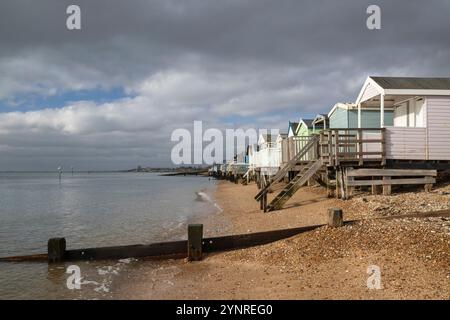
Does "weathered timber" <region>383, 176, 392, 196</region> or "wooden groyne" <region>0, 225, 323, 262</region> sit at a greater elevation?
"weathered timber" <region>383, 176, 392, 196</region>

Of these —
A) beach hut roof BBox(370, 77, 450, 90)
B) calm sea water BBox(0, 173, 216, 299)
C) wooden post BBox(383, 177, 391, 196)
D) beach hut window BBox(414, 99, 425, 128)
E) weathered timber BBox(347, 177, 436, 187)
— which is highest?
beach hut roof BBox(370, 77, 450, 90)

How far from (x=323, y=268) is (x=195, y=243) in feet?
11.1

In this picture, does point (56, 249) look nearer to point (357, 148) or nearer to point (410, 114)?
point (357, 148)

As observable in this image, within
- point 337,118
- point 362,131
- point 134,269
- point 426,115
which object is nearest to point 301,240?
point 134,269

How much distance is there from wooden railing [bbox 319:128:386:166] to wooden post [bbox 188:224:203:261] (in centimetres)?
827

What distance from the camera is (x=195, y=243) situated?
972cm

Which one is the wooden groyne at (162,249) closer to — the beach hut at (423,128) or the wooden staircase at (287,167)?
the wooden staircase at (287,167)

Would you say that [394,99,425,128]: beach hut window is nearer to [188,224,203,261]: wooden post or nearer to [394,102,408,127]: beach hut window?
[394,102,408,127]: beach hut window

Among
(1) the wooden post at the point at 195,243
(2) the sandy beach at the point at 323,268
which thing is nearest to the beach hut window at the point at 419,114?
(2) the sandy beach at the point at 323,268

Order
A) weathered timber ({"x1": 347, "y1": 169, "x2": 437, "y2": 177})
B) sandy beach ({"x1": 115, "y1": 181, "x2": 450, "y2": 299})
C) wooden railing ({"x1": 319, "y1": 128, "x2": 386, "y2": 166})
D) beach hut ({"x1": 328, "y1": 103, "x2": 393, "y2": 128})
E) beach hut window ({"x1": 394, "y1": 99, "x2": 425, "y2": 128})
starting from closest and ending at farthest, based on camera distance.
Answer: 1. sandy beach ({"x1": 115, "y1": 181, "x2": 450, "y2": 299})
2. weathered timber ({"x1": 347, "y1": 169, "x2": 437, "y2": 177})
3. wooden railing ({"x1": 319, "y1": 128, "x2": 386, "y2": 166})
4. beach hut window ({"x1": 394, "y1": 99, "x2": 425, "y2": 128})
5. beach hut ({"x1": 328, "y1": 103, "x2": 393, "y2": 128})

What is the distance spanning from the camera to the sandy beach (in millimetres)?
6543

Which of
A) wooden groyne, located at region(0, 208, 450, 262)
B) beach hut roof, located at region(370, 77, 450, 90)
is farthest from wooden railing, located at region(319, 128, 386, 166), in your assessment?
wooden groyne, located at region(0, 208, 450, 262)

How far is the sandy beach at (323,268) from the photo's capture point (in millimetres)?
6543
